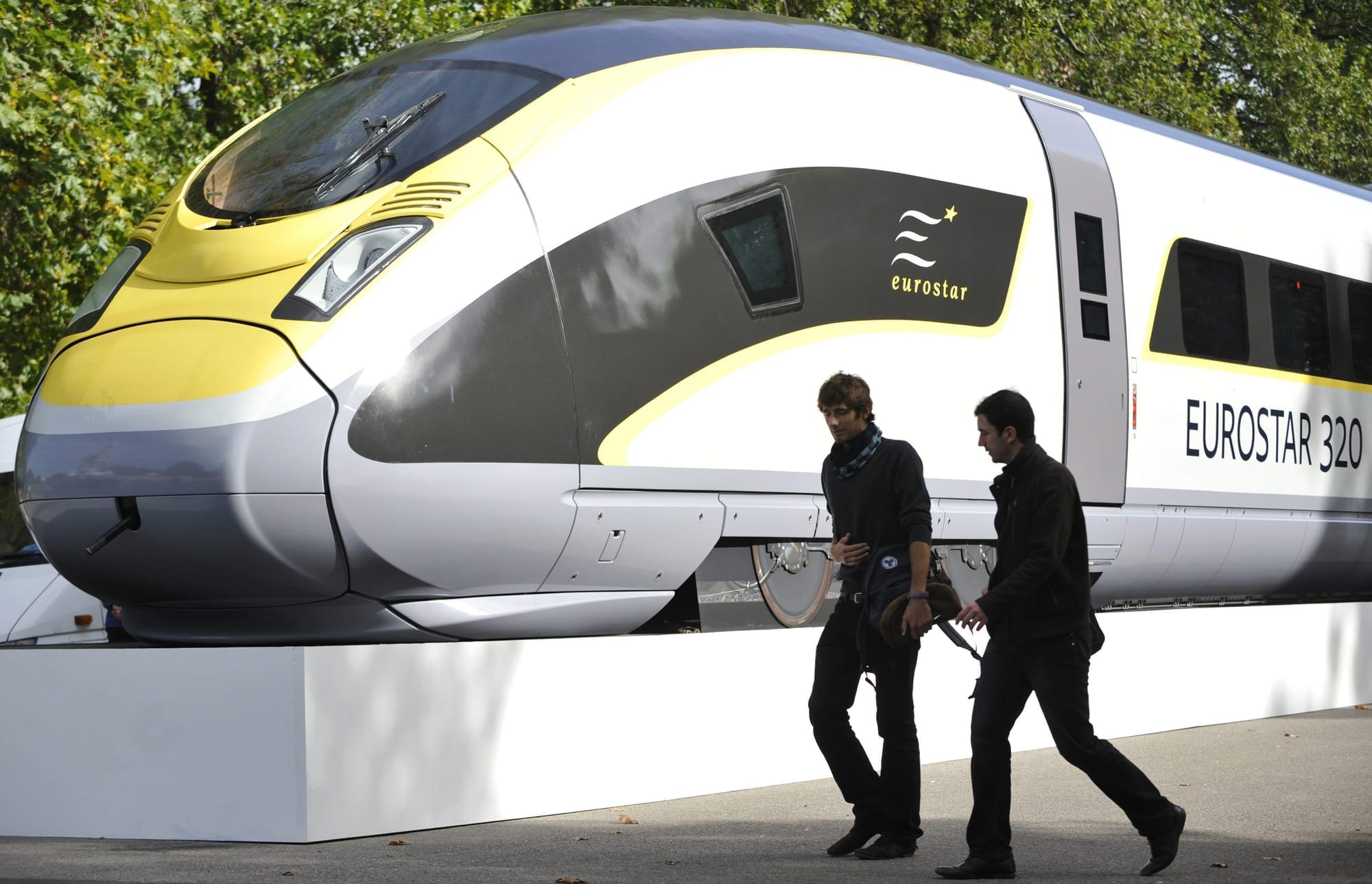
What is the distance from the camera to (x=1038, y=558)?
5.78 metres

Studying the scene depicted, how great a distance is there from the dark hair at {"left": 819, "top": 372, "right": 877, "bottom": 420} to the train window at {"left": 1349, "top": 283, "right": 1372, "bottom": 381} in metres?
8.04

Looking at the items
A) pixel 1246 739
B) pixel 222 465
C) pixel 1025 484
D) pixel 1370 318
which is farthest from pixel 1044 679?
pixel 1370 318

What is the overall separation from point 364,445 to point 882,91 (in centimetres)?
375

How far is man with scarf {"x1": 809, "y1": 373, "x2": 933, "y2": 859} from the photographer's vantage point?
249 inches

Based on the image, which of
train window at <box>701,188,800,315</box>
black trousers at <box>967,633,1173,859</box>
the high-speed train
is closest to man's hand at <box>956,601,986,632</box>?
black trousers at <box>967,633,1173,859</box>

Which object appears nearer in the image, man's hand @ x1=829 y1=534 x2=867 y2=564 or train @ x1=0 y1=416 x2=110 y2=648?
man's hand @ x1=829 y1=534 x2=867 y2=564

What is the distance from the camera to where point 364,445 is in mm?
6711

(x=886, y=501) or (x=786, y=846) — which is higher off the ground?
(x=886, y=501)

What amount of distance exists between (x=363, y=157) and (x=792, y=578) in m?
3.08

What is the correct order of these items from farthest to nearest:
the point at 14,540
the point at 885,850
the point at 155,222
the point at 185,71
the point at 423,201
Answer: the point at 185,71 → the point at 14,540 → the point at 155,222 → the point at 423,201 → the point at 885,850

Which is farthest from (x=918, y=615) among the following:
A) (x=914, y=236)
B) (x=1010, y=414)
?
(x=914, y=236)

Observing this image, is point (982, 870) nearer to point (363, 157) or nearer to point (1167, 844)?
point (1167, 844)

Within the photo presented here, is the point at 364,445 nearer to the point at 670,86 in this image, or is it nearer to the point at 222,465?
the point at 222,465

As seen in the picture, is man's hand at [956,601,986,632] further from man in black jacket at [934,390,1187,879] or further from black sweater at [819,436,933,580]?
black sweater at [819,436,933,580]
